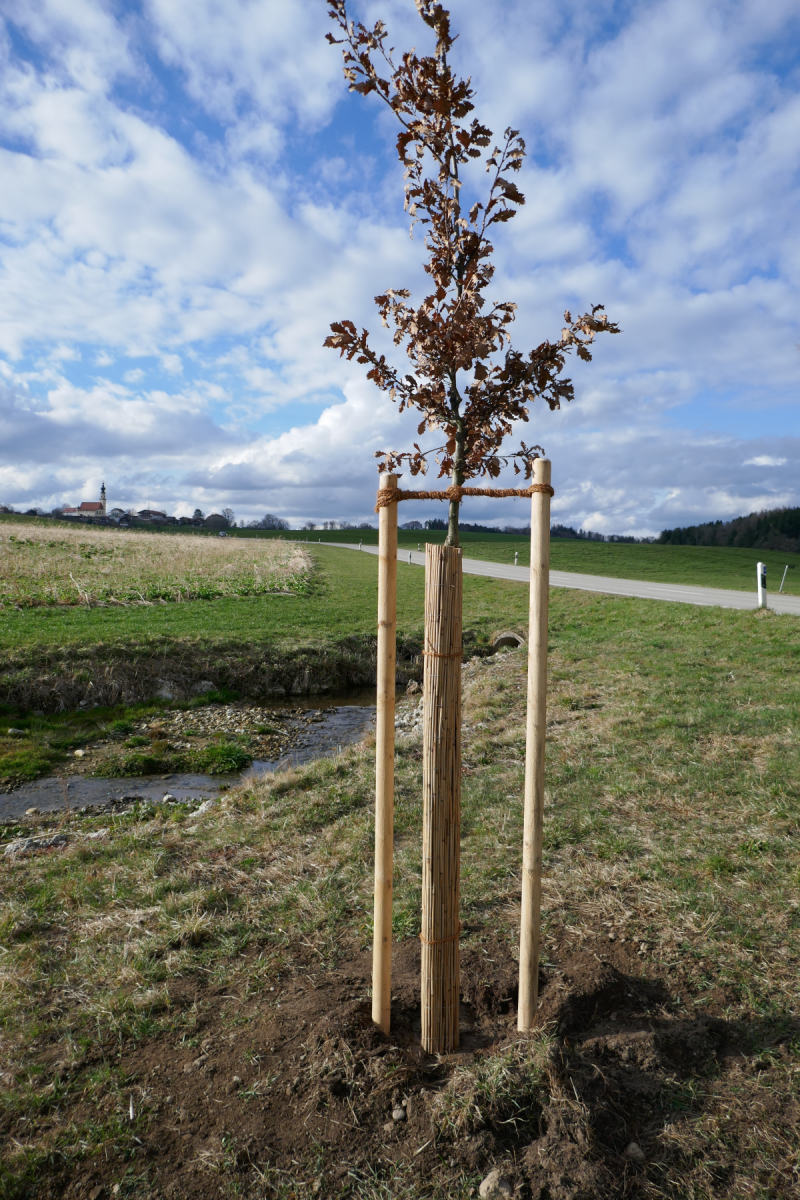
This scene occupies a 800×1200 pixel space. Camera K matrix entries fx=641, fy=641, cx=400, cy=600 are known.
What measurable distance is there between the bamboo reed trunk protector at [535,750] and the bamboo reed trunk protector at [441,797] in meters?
0.32

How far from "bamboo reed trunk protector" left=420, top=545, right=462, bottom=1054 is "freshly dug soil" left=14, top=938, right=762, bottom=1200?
180 mm

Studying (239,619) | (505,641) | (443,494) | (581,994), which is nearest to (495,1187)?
(581,994)

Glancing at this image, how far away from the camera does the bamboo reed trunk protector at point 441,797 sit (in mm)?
2908

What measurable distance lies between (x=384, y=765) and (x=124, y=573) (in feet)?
70.3

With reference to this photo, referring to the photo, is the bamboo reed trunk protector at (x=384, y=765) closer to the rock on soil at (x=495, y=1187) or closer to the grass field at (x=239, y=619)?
the rock on soil at (x=495, y=1187)

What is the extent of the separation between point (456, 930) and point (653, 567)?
40.3 meters

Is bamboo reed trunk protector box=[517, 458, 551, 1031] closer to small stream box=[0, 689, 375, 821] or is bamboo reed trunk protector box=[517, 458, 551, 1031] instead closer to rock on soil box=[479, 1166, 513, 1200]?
rock on soil box=[479, 1166, 513, 1200]

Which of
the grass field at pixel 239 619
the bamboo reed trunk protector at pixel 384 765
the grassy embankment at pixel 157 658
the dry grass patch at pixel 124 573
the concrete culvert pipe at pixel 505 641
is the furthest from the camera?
the dry grass patch at pixel 124 573

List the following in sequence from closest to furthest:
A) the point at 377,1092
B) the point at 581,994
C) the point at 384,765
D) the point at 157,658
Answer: the point at 377,1092, the point at 384,765, the point at 581,994, the point at 157,658

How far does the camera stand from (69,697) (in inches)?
424

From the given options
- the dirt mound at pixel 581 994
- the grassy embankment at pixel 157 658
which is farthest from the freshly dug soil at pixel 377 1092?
the grassy embankment at pixel 157 658

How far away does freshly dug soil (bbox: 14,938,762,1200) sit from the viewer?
240cm

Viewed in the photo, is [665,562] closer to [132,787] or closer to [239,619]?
[239,619]

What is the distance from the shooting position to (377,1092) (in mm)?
2701
